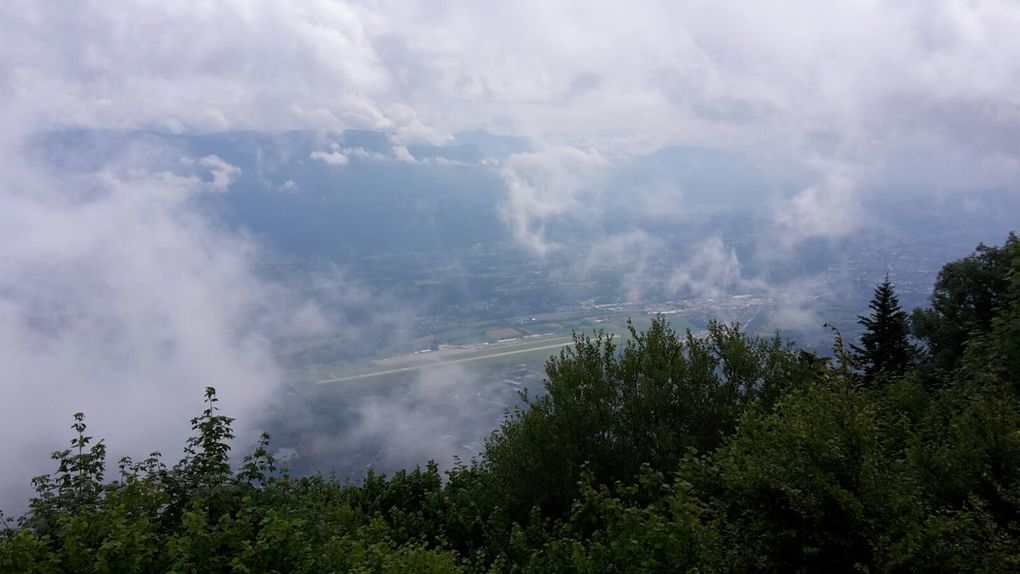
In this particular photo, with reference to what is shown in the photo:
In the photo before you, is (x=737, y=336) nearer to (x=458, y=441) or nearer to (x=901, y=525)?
(x=901, y=525)

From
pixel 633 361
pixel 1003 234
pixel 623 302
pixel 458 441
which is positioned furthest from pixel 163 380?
pixel 1003 234

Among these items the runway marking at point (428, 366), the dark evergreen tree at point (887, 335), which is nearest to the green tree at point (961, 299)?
the dark evergreen tree at point (887, 335)

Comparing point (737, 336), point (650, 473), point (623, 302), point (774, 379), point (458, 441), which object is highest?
point (623, 302)

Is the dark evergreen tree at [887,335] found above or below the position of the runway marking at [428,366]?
below

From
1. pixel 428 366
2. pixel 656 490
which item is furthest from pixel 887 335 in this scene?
pixel 428 366

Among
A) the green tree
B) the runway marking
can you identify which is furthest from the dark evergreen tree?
the runway marking

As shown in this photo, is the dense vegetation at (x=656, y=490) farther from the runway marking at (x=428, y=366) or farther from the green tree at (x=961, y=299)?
the runway marking at (x=428, y=366)

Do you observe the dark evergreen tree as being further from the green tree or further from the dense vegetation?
the dense vegetation

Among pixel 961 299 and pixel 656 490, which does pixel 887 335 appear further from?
pixel 656 490
